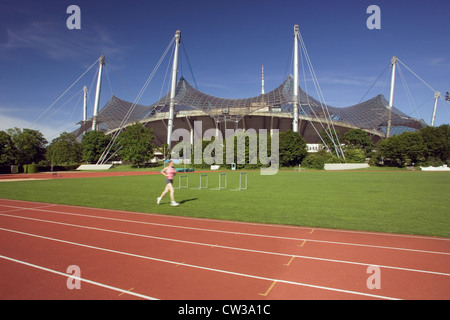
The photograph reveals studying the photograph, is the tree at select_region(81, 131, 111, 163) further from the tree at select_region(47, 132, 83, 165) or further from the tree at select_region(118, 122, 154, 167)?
the tree at select_region(118, 122, 154, 167)

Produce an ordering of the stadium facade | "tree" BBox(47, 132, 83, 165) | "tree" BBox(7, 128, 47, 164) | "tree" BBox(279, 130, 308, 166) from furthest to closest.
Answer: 1. the stadium facade
2. "tree" BBox(47, 132, 83, 165)
3. "tree" BBox(279, 130, 308, 166)
4. "tree" BBox(7, 128, 47, 164)

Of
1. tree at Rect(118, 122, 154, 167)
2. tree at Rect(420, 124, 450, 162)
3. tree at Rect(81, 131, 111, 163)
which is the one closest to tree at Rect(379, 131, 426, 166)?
tree at Rect(420, 124, 450, 162)

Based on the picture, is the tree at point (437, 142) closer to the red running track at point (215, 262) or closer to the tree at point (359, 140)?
the tree at point (359, 140)

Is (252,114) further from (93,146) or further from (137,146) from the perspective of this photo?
(93,146)

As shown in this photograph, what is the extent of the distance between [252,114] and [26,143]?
47.3 meters

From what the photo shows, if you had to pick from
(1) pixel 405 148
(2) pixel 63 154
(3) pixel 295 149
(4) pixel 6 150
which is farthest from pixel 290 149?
(4) pixel 6 150

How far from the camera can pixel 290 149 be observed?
4725 cm

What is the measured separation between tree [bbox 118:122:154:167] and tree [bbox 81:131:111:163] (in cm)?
611

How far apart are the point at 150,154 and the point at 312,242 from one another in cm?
4568

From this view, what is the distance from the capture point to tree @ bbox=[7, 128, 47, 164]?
44219mm

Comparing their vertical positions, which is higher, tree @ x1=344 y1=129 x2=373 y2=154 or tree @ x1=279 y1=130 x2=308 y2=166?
tree @ x1=344 y1=129 x2=373 y2=154
